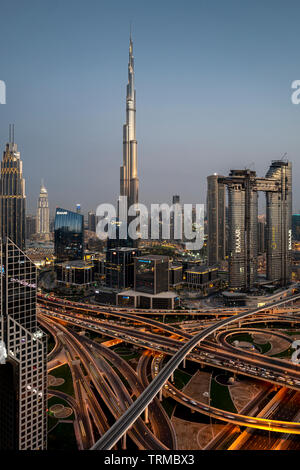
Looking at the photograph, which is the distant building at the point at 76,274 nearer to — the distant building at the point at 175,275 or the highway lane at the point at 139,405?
the distant building at the point at 175,275

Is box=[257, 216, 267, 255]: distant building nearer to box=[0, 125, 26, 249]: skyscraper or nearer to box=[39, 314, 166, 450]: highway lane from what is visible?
box=[0, 125, 26, 249]: skyscraper

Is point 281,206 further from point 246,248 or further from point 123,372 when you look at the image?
point 123,372

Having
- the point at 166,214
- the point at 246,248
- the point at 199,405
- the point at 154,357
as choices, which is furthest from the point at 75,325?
the point at 166,214

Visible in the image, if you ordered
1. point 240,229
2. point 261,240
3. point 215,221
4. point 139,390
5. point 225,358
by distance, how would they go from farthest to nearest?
point 261,240
point 215,221
point 240,229
point 225,358
point 139,390

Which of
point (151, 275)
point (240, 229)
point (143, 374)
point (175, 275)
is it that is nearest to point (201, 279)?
point (175, 275)

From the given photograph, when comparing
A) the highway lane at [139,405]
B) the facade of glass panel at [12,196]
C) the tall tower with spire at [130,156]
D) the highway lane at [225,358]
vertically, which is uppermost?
the tall tower with spire at [130,156]

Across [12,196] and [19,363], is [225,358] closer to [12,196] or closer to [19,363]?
[19,363]

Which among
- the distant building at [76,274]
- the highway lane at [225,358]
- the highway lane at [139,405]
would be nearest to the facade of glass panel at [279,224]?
the distant building at [76,274]
